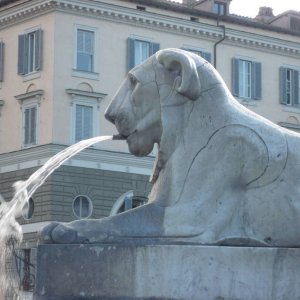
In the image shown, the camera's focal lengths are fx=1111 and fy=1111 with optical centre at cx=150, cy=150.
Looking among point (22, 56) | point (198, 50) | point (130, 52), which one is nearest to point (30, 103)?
point (22, 56)

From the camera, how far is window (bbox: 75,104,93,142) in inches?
1406

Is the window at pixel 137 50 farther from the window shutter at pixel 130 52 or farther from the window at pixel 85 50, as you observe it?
the window at pixel 85 50

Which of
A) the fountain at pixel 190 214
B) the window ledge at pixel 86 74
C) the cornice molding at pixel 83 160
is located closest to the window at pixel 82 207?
the cornice molding at pixel 83 160

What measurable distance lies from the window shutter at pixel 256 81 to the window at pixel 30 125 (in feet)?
28.2

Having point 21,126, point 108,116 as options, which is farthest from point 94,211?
point 108,116

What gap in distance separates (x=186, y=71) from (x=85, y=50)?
31.0 m

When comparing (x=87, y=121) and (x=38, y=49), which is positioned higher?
(x=38, y=49)

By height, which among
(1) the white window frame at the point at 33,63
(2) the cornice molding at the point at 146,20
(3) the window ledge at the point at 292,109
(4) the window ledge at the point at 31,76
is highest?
(2) the cornice molding at the point at 146,20

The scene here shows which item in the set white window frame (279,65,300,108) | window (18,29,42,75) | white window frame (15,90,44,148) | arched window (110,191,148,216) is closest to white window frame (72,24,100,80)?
window (18,29,42,75)

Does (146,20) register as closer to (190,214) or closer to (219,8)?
(219,8)

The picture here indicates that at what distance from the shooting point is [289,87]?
41.8 meters

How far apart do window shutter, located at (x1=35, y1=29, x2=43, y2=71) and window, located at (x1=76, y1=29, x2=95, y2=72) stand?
1.20 metres

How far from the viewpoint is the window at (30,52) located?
36.2 meters

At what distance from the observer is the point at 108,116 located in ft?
18.8
